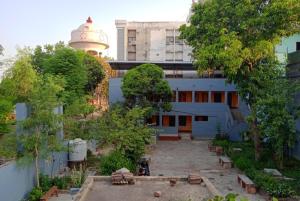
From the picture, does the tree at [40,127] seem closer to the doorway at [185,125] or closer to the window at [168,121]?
the window at [168,121]

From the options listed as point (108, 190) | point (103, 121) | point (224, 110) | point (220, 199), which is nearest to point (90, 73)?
point (224, 110)

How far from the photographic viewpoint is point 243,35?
18.0m

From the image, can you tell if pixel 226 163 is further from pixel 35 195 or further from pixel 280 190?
pixel 35 195

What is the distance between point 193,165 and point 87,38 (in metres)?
33.0

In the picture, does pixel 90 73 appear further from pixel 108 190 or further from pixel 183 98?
pixel 108 190

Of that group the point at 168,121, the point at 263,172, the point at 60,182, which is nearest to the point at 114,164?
the point at 60,182

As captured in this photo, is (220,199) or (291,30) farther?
(291,30)

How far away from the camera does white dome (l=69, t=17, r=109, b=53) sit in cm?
4945

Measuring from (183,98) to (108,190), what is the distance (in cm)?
2285

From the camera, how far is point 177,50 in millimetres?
55375

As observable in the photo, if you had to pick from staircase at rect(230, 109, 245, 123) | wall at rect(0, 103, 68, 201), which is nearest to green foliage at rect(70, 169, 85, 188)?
wall at rect(0, 103, 68, 201)

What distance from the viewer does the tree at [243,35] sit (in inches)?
667

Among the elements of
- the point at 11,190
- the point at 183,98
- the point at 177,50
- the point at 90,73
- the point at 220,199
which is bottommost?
the point at 11,190

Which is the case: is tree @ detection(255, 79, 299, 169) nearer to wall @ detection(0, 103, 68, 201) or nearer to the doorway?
wall @ detection(0, 103, 68, 201)
